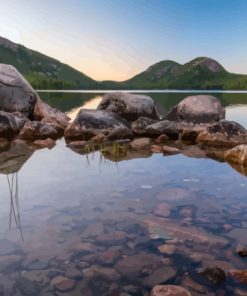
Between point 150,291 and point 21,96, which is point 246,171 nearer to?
point 150,291

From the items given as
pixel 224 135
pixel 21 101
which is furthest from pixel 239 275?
pixel 21 101

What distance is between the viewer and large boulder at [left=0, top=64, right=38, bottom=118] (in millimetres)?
18969

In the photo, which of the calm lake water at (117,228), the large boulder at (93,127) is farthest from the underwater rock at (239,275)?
the large boulder at (93,127)

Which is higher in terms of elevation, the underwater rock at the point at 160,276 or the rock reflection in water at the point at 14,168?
the underwater rock at the point at 160,276

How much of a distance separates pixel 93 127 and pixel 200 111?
237 inches

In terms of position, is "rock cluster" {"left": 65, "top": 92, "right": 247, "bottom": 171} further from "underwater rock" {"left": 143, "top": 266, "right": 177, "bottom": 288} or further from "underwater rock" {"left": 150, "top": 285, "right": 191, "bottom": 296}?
"underwater rock" {"left": 150, "top": 285, "right": 191, "bottom": 296}

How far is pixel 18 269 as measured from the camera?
4586 mm

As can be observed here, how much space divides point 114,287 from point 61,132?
47.7 feet

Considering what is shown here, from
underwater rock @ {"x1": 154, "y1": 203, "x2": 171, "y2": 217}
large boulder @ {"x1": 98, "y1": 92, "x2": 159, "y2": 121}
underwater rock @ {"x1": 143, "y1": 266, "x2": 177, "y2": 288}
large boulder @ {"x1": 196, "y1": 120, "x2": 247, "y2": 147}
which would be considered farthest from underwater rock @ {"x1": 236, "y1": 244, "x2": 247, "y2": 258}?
large boulder @ {"x1": 98, "y1": 92, "x2": 159, "y2": 121}

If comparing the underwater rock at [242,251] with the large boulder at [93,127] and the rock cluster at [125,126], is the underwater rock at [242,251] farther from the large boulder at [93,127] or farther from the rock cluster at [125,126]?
the large boulder at [93,127]

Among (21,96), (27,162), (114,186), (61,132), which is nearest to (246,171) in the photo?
(114,186)

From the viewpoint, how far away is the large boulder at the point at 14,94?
62.2 ft

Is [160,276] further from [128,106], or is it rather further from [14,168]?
[128,106]

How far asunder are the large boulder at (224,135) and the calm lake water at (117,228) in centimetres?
433
